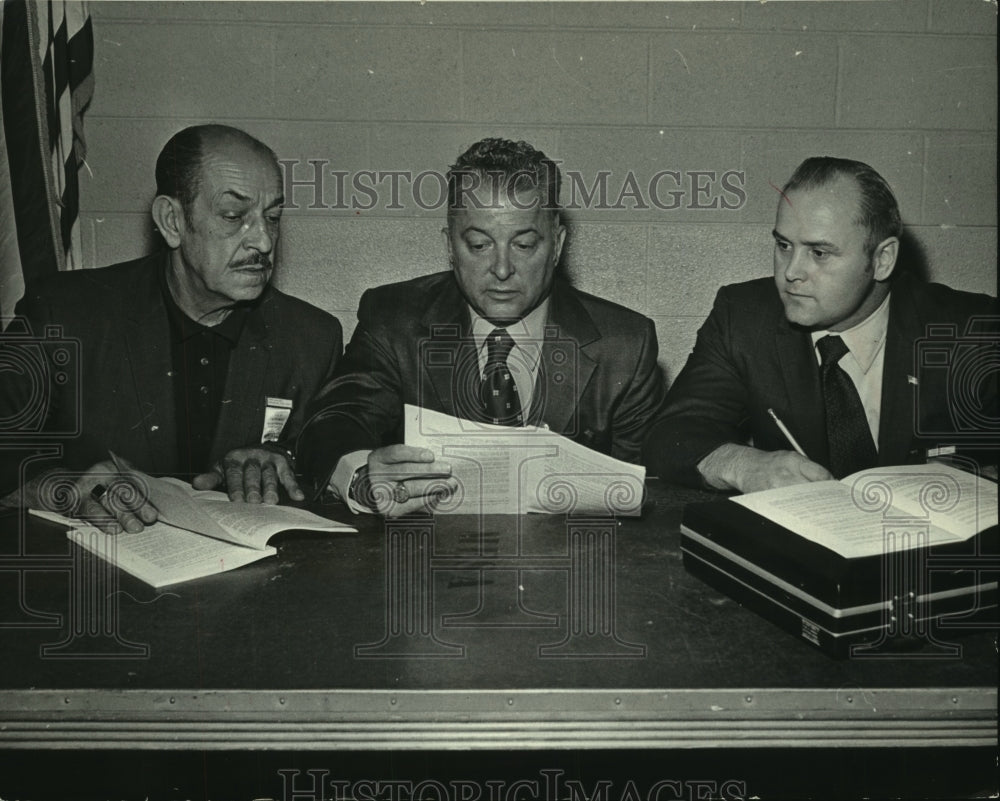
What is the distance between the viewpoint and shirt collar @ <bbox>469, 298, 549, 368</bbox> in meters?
2.70

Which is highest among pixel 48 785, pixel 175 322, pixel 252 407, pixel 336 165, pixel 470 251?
pixel 336 165

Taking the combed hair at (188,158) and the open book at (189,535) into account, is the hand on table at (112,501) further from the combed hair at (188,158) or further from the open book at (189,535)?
the combed hair at (188,158)

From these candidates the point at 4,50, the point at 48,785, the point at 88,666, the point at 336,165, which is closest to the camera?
the point at 88,666

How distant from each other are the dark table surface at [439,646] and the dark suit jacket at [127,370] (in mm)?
917

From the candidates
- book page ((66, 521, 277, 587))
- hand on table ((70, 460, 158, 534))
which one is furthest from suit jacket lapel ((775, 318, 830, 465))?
hand on table ((70, 460, 158, 534))

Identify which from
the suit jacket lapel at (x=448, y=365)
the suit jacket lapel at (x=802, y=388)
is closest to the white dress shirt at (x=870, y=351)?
the suit jacket lapel at (x=802, y=388)

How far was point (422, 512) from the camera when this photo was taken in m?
1.91

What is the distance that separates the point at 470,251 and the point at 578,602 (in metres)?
1.38

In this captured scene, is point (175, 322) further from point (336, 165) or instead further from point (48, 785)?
point (48, 785)

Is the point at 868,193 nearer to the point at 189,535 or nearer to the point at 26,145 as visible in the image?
the point at 189,535

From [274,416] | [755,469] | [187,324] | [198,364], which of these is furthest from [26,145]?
[755,469]

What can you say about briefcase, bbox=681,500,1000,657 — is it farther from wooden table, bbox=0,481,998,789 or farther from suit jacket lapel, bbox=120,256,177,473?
suit jacket lapel, bbox=120,256,177,473

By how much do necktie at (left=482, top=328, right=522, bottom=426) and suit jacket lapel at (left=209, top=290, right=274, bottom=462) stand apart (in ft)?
2.12

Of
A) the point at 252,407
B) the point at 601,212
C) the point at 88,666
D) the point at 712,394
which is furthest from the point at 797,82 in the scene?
the point at 88,666
